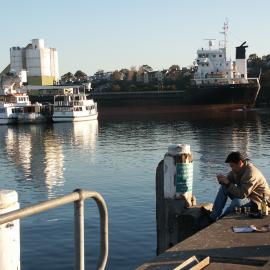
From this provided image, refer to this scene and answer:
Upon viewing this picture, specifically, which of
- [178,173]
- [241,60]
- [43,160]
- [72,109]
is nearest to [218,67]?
[241,60]

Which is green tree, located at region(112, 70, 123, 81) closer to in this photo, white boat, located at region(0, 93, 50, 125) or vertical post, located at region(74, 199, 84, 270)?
white boat, located at region(0, 93, 50, 125)

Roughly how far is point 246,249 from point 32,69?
115776 mm

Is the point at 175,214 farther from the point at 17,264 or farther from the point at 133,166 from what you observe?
the point at 133,166

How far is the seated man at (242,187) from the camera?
342 inches

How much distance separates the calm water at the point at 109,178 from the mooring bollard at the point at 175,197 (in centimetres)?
145

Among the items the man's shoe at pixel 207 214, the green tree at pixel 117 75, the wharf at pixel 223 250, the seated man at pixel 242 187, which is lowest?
the man's shoe at pixel 207 214

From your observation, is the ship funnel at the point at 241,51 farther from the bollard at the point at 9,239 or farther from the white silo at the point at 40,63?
the bollard at the point at 9,239

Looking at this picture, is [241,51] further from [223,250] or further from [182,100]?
[223,250]

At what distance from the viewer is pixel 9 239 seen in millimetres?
3551

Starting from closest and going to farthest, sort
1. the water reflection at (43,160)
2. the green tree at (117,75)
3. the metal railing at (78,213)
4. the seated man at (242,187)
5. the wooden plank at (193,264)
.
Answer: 1. the metal railing at (78,213)
2. the wooden plank at (193,264)
3. the seated man at (242,187)
4. the water reflection at (43,160)
5. the green tree at (117,75)

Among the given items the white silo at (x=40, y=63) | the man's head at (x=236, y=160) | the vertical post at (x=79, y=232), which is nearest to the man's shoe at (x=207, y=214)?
the man's head at (x=236, y=160)

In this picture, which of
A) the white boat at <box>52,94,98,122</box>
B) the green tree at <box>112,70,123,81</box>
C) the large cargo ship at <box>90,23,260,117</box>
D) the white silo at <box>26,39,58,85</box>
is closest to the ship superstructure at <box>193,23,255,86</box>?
the large cargo ship at <box>90,23,260,117</box>

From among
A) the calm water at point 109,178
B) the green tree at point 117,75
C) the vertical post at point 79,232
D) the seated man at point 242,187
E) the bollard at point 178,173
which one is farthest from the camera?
the green tree at point 117,75

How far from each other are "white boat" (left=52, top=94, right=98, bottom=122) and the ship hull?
14.0 m
